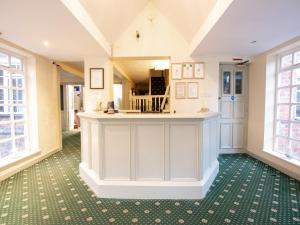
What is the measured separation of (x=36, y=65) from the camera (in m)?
4.31

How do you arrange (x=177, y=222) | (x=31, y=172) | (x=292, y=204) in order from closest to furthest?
1. (x=177, y=222)
2. (x=292, y=204)
3. (x=31, y=172)

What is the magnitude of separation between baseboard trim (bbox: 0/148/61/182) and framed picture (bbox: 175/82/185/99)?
3.38 meters

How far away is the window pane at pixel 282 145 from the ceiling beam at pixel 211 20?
258 cm

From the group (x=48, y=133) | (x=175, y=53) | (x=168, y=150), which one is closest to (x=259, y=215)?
(x=168, y=150)

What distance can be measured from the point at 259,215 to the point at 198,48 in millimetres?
3076

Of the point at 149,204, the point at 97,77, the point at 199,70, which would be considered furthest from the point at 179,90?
the point at 149,204

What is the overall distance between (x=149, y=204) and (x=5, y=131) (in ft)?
10.2

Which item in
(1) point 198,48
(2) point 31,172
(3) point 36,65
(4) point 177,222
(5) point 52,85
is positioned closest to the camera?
(4) point 177,222

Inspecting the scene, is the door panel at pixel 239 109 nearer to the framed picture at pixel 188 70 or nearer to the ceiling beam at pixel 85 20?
the framed picture at pixel 188 70

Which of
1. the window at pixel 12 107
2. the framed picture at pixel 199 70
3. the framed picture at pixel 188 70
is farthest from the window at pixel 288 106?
the window at pixel 12 107

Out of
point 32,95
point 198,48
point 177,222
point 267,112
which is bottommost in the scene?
point 177,222

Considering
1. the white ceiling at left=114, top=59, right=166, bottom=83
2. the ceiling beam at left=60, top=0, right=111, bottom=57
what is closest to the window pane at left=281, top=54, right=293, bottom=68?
the white ceiling at left=114, top=59, right=166, bottom=83

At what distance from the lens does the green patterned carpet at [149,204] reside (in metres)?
2.18

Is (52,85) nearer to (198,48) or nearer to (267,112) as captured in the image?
(198,48)
